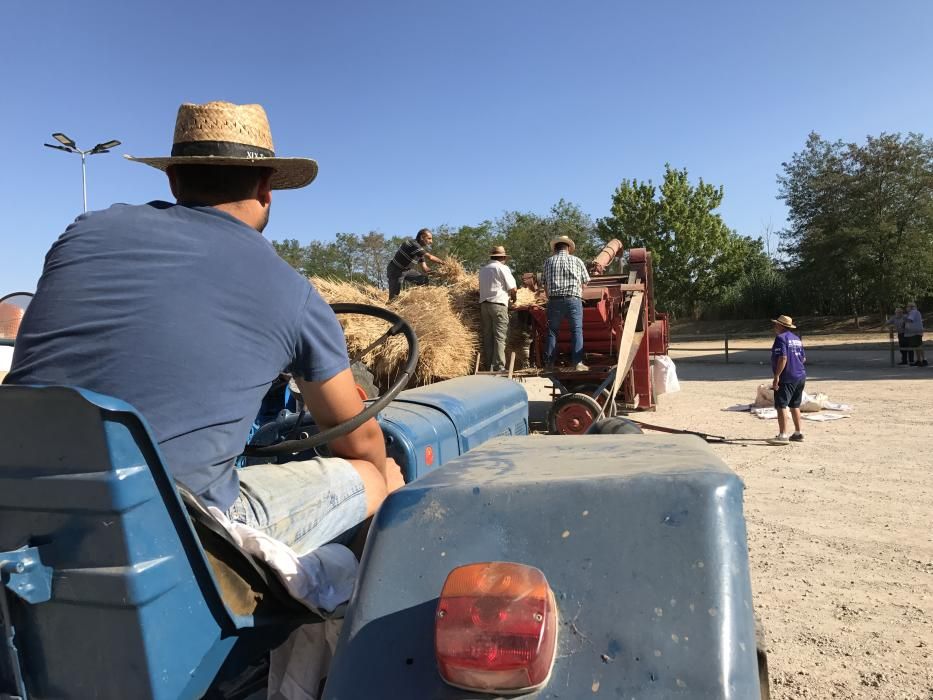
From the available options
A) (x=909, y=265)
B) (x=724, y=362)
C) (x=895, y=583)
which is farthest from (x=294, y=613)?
(x=909, y=265)

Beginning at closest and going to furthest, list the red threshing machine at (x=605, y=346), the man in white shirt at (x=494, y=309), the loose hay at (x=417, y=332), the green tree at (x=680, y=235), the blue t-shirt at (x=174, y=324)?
the blue t-shirt at (x=174, y=324) < the loose hay at (x=417, y=332) < the red threshing machine at (x=605, y=346) < the man in white shirt at (x=494, y=309) < the green tree at (x=680, y=235)

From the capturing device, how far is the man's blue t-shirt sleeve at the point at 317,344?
170 centimetres

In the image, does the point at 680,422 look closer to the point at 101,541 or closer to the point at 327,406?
the point at 327,406

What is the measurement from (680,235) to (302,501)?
40.4 metres

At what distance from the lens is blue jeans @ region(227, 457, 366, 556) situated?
165cm

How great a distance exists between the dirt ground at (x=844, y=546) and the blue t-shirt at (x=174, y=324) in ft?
8.04

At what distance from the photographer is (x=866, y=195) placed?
31672mm

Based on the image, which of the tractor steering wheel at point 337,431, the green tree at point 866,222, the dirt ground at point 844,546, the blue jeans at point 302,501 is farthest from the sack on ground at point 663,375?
the green tree at point 866,222

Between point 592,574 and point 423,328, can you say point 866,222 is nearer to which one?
point 423,328

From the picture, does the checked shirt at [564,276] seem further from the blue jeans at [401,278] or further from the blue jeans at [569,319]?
the blue jeans at [401,278]

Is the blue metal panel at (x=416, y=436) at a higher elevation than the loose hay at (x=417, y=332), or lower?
lower

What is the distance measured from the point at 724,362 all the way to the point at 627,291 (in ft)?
40.7

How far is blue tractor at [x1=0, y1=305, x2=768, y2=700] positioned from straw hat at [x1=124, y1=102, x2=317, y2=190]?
0.92 m

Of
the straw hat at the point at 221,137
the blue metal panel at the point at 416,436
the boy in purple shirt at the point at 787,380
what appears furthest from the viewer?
the boy in purple shirt at the point at 787,380
